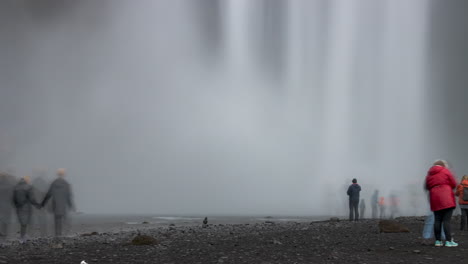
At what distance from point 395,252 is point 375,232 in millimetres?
5335

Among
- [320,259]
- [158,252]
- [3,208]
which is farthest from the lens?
[3,208]

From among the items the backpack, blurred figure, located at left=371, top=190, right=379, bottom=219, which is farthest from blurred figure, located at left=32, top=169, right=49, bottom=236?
blurred figure, located at left=371, top=190, right=379, bottom=219

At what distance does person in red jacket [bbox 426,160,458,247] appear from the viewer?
10172 mm

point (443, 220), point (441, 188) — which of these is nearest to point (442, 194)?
point (441, 188)

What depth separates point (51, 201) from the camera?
1464cm

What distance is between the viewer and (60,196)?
14523 millimetres

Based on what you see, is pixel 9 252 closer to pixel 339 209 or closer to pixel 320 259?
pixel 320 259

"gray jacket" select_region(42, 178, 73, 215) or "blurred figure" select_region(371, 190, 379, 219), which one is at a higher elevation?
"gray jacket" select_region(42, 178, 73, 215)

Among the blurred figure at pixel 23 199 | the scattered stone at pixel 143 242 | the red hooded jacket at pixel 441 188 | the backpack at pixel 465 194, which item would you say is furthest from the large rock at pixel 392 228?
the blurred figure at pixel 23 199

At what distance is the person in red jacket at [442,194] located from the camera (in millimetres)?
10172

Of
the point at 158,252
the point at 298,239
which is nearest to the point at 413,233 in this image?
the point at 298,239

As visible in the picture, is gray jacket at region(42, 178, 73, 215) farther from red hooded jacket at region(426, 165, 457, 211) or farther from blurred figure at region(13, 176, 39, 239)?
red hooded jacket at region(426, 165, 457, 211)

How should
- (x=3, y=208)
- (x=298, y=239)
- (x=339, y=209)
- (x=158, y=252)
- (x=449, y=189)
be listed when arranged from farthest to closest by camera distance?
1. (x=339, y=209)
2. (x=3, y=208)
3. (x=298, y=239)
4. (x=158, y=252)
5. (x=449, y=189)

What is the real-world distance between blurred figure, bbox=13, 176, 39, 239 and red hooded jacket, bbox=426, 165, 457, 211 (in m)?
11.7
